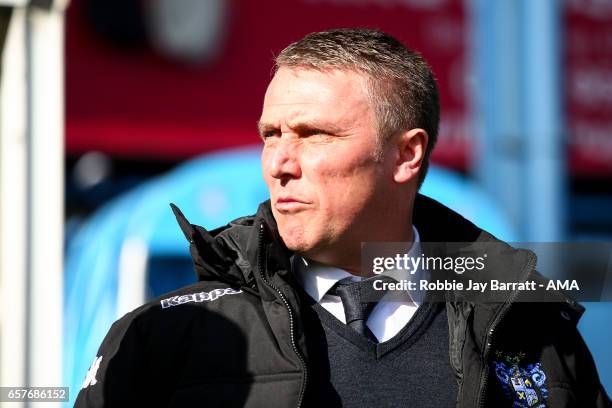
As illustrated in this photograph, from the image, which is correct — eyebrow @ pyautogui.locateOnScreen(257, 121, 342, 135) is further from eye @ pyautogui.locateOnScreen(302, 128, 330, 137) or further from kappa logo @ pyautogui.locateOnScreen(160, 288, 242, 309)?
kappa logo @ pyautogui.locateOnScreen(160, 288, 242, 309)

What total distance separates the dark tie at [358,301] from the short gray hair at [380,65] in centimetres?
26

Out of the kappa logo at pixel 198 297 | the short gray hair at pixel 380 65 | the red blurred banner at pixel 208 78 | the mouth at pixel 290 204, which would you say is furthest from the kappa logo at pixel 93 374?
the red blurred banner at pixel 208 78

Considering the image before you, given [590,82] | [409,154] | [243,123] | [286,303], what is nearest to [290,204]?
[286,303]

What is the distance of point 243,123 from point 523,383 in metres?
3.97

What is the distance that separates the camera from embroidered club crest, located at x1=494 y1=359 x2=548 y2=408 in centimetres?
205

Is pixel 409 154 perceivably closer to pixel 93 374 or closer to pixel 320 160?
pixel 320 160

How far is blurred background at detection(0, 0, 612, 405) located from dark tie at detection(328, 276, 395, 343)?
2.11 meters

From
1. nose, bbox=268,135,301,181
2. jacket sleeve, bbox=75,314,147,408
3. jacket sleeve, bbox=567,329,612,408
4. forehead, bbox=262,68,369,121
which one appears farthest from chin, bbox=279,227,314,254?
jacket sleeve, bbox=567,329,612,408

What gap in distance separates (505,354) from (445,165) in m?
4.09

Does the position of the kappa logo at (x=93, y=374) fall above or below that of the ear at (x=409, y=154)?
below

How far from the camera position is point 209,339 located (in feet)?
6.51

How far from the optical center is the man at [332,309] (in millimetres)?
1958

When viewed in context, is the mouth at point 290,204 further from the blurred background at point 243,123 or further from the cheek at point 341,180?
the blurred background at point 243,123

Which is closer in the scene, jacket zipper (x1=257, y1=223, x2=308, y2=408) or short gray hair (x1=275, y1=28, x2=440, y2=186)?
jacket zipper (x1=257, y1=223, x2=308, y2=408)
